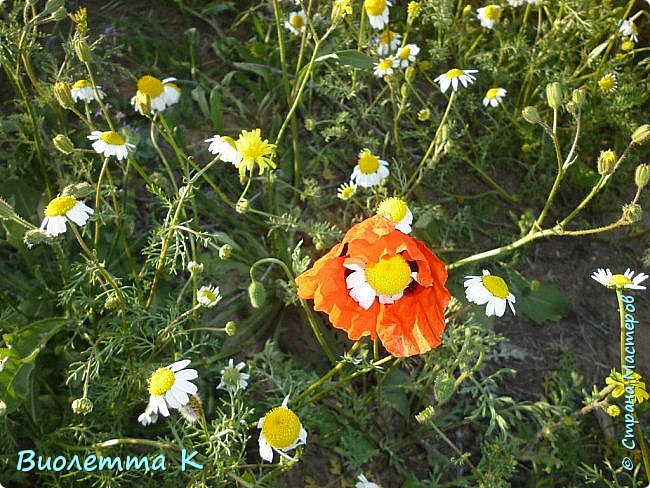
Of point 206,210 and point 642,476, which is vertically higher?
point 206,210

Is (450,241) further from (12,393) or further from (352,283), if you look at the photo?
(12,393)

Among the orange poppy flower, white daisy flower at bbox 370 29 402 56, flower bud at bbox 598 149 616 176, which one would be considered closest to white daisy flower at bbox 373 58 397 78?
white daisy flower at bbox 370 29 402 56

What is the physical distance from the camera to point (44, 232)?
1.30m

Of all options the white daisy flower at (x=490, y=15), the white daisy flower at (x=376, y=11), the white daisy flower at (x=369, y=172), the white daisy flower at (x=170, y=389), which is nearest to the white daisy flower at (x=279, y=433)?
the white daisy flower at (x=170, y=389)

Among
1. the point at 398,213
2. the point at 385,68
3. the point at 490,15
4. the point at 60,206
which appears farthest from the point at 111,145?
the point at 490,15

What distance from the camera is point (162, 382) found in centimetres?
131

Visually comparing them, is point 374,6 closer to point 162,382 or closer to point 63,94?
point 63,94

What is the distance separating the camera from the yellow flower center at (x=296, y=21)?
235cm

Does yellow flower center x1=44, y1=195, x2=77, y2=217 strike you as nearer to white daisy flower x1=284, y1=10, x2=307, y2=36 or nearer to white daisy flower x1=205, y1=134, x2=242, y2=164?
white daisy flower x1=205, y1=134, x2=242, y2=164

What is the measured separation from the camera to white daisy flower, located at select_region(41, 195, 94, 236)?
1361 millimetres

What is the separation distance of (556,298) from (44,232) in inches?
65.9

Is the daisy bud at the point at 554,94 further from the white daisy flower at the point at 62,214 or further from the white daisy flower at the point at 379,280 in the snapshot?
the white daisy flower at the point at 62,214

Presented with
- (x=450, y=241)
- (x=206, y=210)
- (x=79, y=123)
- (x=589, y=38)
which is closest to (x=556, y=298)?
(x=450, y=241)

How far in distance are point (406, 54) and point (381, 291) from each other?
1.20 m
